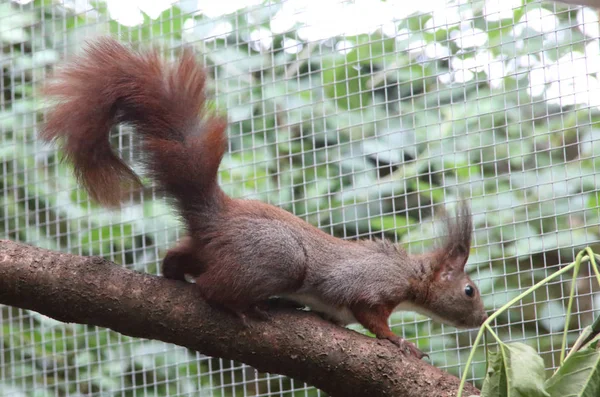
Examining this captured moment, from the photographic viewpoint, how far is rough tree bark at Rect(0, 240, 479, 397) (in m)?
2.20

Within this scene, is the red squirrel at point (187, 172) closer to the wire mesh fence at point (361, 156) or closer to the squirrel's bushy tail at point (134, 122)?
the squirrel's bushy tail at point (134, 122)

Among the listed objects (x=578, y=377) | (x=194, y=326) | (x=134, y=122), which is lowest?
(x=578, y=377)

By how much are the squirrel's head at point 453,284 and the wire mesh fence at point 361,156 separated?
0.45 ft

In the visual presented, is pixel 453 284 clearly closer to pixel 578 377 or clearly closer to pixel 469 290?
pixel 469 290

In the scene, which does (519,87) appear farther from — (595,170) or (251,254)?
(251,254)

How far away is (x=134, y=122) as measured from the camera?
2.45 m

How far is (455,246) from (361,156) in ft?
1.98

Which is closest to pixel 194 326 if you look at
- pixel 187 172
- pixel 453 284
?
pixel 187 172

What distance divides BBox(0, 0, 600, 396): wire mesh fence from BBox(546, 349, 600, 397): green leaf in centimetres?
161

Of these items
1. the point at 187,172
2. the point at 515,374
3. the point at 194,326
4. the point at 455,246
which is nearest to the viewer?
the point at 515,374

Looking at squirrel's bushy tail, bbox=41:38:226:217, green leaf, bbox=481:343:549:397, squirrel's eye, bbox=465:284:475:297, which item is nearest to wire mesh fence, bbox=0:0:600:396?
squirrel's eye, bbox=465:284:475:297

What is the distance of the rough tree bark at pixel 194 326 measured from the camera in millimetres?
2199

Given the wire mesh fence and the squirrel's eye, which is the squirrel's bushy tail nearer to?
the wire mesh fence

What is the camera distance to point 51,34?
406cm
